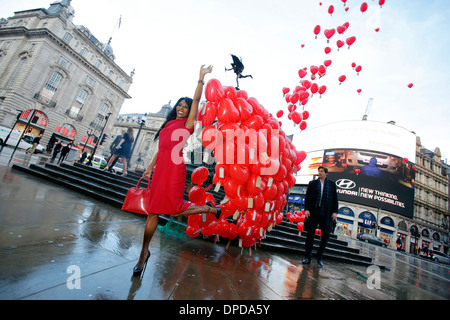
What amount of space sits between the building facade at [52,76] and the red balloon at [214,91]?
2573cm

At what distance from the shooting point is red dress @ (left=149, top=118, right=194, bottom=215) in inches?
76.4

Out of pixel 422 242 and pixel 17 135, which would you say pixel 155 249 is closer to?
pixel 17 135

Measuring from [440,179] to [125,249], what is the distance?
175 feet

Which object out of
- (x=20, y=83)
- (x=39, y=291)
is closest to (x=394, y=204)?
(x=39, y=291)

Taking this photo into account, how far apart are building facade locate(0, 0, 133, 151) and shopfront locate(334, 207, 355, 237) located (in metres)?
34.4

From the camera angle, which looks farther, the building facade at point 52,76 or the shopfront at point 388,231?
the shopfront at point 388,231

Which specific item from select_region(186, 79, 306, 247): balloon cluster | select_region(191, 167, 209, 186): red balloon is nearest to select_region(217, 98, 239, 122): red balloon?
select_region(186, 79, 306, 247): balloon cluster

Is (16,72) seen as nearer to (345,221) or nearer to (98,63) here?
(98,63)

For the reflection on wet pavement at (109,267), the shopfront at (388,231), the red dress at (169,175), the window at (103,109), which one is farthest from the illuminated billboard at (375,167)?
the window at (103,109)

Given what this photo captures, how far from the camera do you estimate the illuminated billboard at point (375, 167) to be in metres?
25.8

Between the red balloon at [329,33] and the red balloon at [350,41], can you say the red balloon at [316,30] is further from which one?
the red balloon at [350,41]

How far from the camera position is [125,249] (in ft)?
7.06
